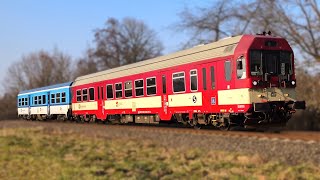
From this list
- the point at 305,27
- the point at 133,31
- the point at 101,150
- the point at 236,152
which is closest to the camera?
the point at 236,152

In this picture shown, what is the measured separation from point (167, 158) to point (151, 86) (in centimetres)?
952

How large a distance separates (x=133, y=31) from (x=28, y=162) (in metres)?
69.2

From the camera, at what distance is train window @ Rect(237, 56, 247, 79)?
13.7m

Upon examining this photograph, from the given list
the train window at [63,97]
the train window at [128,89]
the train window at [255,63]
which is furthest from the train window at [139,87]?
the train window at [63,97]

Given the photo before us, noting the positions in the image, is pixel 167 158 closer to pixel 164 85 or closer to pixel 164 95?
pixel 164 95

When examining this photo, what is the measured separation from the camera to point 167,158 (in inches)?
384

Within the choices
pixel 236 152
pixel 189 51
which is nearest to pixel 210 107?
pixel 189 51

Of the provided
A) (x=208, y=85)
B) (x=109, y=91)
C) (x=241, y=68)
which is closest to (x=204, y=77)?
(x=208, y=85)

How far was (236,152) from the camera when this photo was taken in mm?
10156

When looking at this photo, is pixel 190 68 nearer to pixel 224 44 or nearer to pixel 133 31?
pixel 224 44

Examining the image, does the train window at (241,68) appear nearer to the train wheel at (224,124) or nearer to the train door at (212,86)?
the train door at (212,86)

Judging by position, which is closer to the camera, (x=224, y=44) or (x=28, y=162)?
(x=28, y=162)

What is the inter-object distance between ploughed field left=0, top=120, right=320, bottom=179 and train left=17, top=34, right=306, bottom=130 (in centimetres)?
149

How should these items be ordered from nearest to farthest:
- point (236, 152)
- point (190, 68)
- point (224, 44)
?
1. point (236, 152)
2. point (224, 44)
3. point (190, 68)
